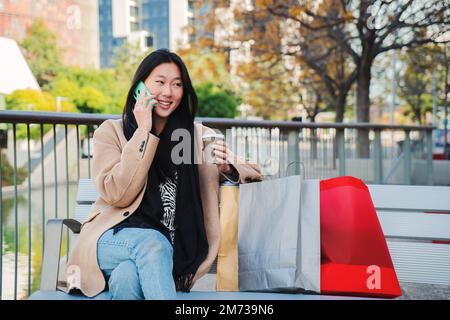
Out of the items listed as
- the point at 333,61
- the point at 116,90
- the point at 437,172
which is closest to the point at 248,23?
the point at 333,61

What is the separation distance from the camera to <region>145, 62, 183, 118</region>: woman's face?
2848 mm

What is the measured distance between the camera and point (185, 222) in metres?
2.77

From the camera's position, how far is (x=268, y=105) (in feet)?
108

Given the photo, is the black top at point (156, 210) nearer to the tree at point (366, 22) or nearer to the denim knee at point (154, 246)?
the denim knee at point (154, 246)

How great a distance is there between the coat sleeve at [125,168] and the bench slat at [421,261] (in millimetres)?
1186

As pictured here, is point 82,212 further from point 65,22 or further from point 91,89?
point 65,22

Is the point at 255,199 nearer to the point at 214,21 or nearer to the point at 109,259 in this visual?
the point at 109,259

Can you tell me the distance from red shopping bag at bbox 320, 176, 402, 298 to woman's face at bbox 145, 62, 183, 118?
83 cm

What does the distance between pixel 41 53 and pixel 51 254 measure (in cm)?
4988

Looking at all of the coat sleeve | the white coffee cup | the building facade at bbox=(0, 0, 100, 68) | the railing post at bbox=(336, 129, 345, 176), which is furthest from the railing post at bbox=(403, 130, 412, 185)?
the building facade at bbox=(0, 0, 100, 68)

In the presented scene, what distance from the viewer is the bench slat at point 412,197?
9.69 ft

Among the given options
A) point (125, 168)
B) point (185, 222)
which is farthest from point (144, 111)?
point (185, 222)
